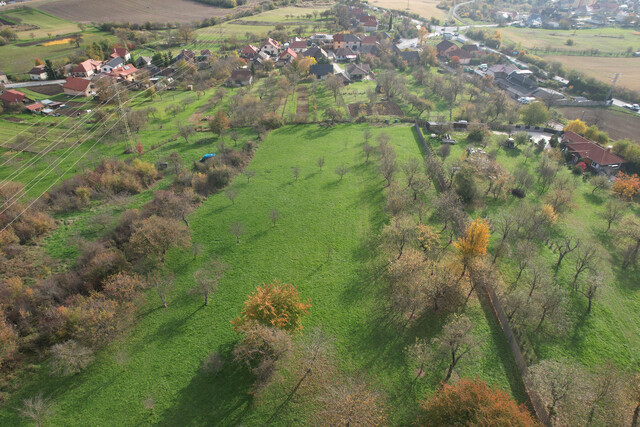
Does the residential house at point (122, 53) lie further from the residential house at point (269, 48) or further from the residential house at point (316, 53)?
the residential house at point (316, 53)

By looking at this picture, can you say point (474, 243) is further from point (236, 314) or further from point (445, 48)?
point (445, 48)

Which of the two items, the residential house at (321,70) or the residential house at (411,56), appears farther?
the residential house at (411,56)

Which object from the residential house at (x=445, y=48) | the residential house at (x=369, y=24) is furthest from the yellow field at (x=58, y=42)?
the residential house at (x=445, y=48)

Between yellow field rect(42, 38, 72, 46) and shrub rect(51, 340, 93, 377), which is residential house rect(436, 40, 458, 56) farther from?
yellow field rect(42, 38, 72, 46)

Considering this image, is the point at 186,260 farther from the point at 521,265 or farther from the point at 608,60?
the point at 608,60

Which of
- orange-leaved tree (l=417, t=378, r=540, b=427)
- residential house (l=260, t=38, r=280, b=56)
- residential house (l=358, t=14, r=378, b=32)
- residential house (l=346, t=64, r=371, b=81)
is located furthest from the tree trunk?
residential house (l=358, t=14, r=378, b=32)

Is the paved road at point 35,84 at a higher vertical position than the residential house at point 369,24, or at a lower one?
lower

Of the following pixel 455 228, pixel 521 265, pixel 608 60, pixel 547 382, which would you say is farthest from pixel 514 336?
pixel 608 60
